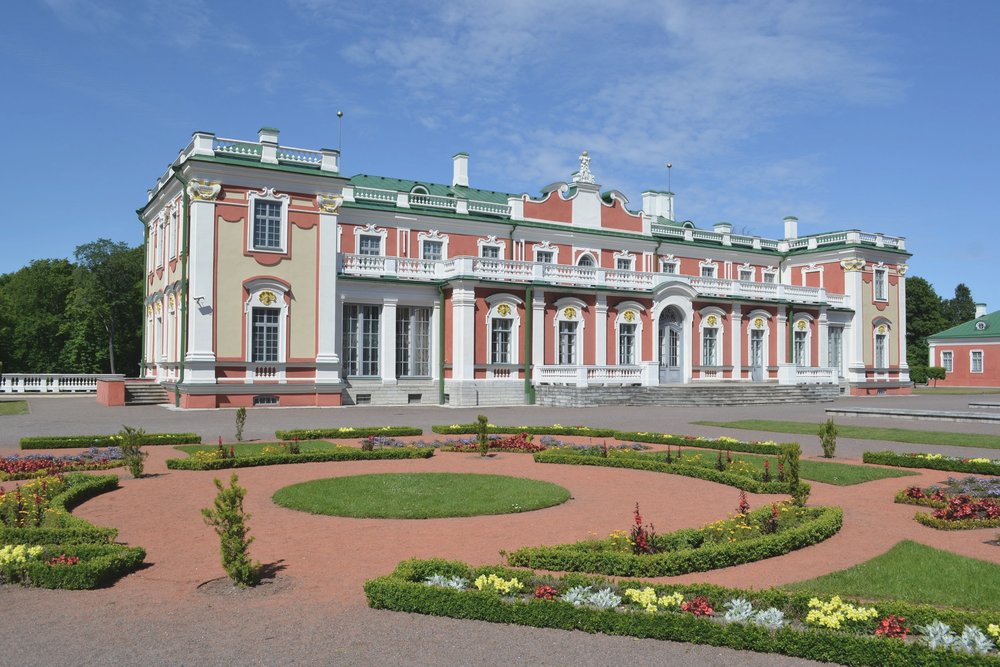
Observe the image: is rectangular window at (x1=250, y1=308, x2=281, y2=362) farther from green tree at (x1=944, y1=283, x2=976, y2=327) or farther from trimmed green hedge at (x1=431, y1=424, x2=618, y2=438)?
green tree at (x1=944, y1=283, x2=976, y2=327)

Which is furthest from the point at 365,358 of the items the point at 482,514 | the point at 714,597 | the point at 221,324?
the point at 714,597

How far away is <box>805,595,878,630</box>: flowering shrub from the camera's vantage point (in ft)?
19.5

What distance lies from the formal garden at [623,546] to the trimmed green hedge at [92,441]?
175cm

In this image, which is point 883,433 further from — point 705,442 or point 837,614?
point 837,614

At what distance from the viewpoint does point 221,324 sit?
29156 mm

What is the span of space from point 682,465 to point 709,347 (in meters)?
26.5

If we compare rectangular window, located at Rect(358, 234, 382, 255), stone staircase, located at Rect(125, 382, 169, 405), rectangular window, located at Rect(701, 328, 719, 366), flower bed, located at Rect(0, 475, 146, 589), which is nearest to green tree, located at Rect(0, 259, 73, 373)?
stone staircase, located at Rect(125, 382, 169, 405)

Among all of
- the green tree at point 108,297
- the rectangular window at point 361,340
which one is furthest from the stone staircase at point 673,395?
the green tree at point 108,297

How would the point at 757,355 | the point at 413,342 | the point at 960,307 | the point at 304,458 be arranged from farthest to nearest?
the point at 960,307
the point at 757,355
the point at 413,342
the point at 304,458

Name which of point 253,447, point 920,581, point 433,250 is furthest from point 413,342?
point 920,581

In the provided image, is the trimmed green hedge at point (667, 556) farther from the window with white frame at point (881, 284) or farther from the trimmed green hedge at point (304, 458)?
the window with white frame at point (881, 284)

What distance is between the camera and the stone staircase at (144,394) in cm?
3124

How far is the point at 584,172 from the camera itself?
40.6 meters

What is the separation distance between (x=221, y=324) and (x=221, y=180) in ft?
17.6
